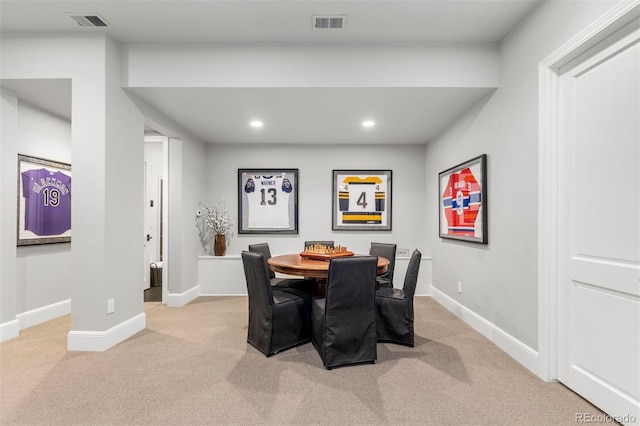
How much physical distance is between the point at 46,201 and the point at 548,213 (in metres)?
5.05

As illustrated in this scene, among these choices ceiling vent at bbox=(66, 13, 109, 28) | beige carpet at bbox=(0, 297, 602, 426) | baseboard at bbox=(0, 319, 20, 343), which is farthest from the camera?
baseboard at bbox=(0, 319, 20, 343)

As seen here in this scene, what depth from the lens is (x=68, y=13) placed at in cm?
258

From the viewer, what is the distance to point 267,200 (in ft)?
17.4

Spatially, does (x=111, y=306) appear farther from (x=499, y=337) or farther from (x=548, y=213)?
(x=548, y=213)

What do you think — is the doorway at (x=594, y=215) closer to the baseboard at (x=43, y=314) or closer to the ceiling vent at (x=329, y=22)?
the ceiling vent at (x=329, y=22)

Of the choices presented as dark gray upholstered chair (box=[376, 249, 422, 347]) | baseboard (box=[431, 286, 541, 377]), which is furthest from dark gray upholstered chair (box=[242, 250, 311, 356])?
baseboard (box=[431, 286, 541, 377])

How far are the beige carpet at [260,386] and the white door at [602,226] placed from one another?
29 cm

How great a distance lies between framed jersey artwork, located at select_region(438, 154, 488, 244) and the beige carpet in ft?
3.70

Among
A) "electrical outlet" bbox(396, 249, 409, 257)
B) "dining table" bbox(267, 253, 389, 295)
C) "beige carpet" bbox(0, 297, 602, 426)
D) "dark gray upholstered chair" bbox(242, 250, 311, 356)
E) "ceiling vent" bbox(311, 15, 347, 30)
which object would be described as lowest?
"beige carpet" bbox(0, 297, 602, 426)

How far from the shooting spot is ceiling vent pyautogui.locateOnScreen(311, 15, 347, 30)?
2.62 metres

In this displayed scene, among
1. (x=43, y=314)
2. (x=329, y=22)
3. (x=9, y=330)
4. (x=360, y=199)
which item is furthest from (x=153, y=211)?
(x=329, y=22)

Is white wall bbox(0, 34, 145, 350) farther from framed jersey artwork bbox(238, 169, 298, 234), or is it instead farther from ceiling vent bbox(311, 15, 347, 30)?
framed jersey artwork bbox(238, 169, 298, 234)

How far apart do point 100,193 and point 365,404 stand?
9.07 ft

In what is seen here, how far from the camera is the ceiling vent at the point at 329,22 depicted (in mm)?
2615
